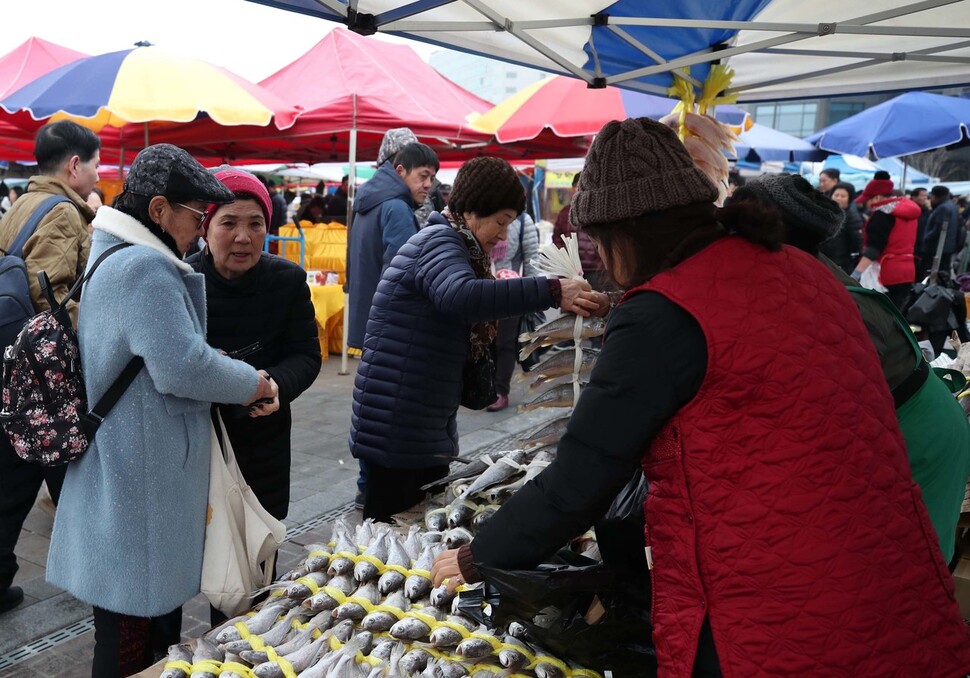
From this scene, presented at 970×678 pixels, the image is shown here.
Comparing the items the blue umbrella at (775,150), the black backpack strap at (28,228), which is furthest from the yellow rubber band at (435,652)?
the blue umbrella at (775,150)

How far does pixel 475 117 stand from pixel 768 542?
28.7 ft

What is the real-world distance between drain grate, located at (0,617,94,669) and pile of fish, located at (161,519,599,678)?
1.42 metres

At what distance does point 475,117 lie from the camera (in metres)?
9.42

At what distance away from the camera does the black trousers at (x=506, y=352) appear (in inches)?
263

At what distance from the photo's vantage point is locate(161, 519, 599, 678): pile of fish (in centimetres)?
187

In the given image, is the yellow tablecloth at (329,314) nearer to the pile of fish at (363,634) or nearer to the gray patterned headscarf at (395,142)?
the gray patterned headscarf at (395,142)

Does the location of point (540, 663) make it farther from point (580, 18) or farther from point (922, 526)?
point (580, 18)

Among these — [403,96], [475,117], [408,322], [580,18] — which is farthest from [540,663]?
[475,117]

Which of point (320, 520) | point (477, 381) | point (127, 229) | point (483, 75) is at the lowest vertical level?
point (320, 520)

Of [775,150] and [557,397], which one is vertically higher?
[775,150]

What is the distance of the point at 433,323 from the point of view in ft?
9.48

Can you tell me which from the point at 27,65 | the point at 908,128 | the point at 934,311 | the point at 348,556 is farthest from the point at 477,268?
the point at 908,128

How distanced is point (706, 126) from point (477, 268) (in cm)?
163

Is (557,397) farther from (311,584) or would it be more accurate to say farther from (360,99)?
(360,99)
